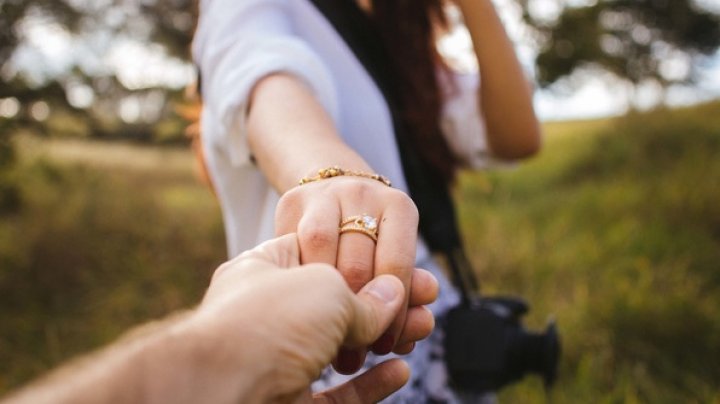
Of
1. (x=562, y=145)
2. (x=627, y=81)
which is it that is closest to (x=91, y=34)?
(x=562, y=145)

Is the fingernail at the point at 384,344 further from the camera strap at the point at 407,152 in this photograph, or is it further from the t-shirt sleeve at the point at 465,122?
the t-shirt sleeve at the point at 465,122

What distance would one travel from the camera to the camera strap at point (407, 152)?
1207 mm

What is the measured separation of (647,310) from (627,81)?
15.7 meters

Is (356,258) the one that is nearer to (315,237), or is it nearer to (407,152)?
(315,237)

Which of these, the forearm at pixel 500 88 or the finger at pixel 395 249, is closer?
the finger at pixel 395 249

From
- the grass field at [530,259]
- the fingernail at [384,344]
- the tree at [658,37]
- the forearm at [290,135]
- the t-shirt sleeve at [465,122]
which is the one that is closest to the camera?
the fingernail at [384,344]

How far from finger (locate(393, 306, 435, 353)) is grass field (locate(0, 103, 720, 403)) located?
6.46 feet

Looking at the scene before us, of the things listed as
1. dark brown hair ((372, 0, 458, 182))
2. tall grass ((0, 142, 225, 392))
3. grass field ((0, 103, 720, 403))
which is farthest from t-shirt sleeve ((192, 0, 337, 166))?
tall grass ((0, 142, 225, 392))

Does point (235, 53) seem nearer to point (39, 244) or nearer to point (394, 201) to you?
point (394, 201)

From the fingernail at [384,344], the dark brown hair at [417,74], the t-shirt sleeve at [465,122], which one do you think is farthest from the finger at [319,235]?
the t-shirt sleeve at [465,122]

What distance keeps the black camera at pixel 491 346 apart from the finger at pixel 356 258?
1.89ft

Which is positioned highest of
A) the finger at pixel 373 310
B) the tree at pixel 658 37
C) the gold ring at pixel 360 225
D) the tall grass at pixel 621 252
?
the gold ring at pixel 360 225

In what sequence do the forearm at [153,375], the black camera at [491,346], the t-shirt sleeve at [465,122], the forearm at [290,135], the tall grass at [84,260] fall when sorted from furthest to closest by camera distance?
the tall grass at [84,260]
the t-shirt sleeve at [465,122]
the black camera at [491,346]
the forearm at [290,135]
the forearm at [153,375]

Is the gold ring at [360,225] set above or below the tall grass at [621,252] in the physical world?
above
